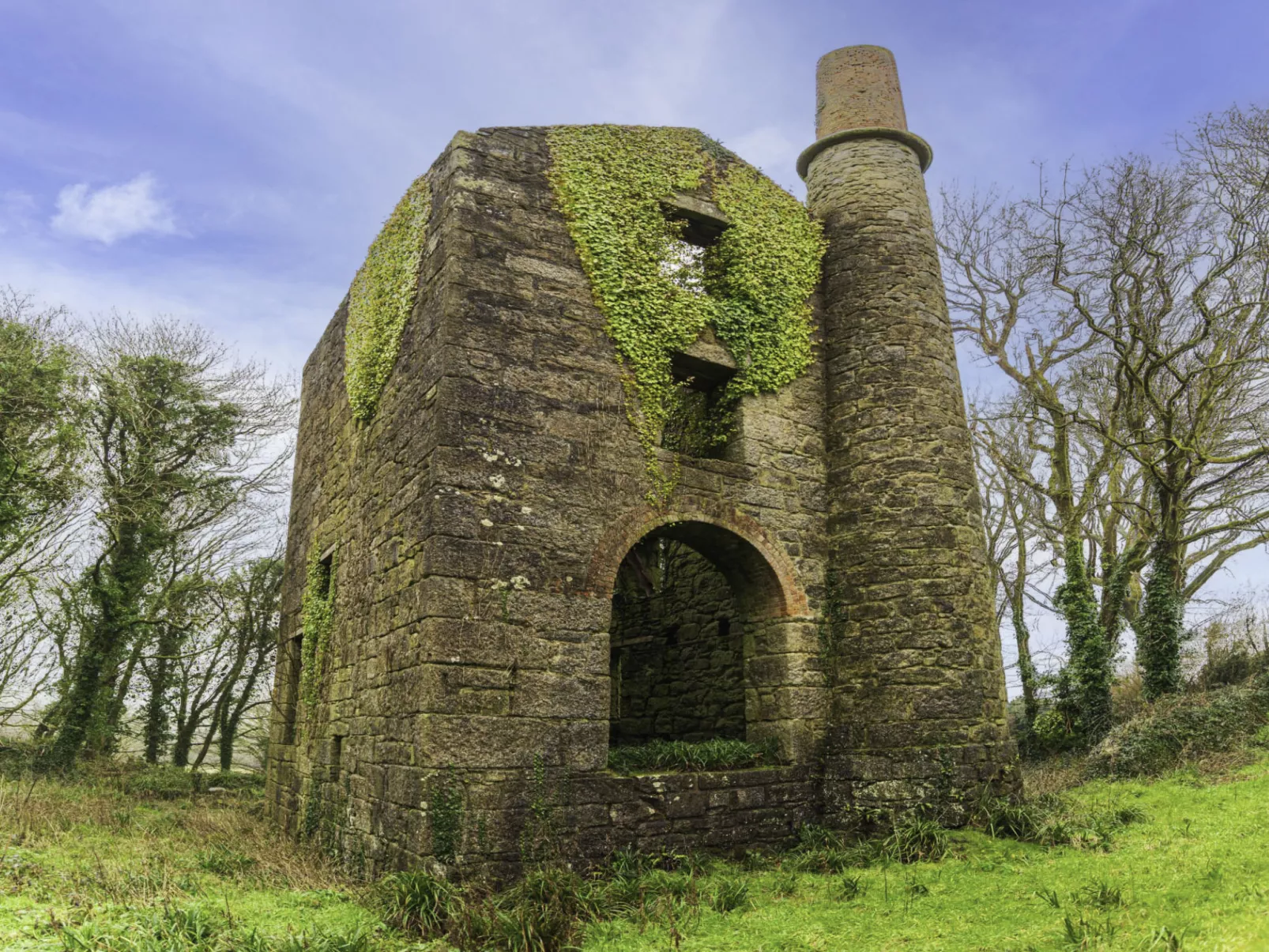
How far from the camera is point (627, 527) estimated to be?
24.6 feet

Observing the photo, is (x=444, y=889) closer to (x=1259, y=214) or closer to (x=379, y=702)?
(x=379, y=702)

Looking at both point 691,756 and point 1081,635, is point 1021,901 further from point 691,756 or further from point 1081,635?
point 1081,635

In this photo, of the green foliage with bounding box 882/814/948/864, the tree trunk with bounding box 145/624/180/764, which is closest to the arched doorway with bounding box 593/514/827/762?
the green foliage with bounding box 882/814/948/864

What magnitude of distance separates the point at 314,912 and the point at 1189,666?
48.2 feet

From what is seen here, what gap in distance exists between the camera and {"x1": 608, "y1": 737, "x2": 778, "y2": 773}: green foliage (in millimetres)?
7223

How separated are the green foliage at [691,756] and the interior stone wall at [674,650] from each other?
1.20m

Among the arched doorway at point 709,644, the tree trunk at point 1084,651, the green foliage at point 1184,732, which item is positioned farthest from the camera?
the tree trunk at point 1084,651

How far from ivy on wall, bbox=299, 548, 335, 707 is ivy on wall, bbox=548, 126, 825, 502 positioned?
4.10 meters

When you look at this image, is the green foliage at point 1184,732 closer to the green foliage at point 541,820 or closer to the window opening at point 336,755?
the green foliage at point 541,820

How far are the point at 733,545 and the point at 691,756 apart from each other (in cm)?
203

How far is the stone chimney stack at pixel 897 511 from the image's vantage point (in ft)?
25.5

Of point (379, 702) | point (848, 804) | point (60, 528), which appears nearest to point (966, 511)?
point (848, 804)

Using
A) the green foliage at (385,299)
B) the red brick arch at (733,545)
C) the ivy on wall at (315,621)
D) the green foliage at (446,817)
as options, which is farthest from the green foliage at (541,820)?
the green foliage at (385,299)

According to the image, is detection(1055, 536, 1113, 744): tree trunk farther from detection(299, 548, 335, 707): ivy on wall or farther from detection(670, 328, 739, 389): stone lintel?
detection(299, 548, 335, 707): ivy on wall
